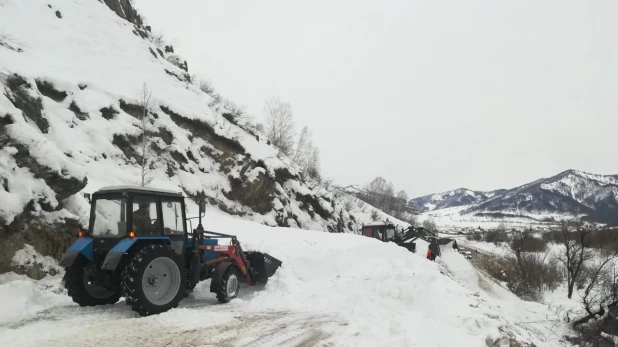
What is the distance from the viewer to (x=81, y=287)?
705 centimetres

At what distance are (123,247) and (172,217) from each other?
1.45m

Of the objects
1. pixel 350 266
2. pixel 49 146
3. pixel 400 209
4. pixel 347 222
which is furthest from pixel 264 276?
pixel 400 209

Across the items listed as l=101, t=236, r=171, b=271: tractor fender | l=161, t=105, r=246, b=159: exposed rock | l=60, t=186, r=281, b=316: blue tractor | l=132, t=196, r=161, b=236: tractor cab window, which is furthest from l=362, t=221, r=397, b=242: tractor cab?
l=101, t=236, r=171, b=271: tractor fender

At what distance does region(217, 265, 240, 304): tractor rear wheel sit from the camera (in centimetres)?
799

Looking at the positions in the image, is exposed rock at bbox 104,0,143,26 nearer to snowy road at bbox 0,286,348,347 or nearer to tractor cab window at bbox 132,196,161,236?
tractor cab window at bbox 132,196,161,236

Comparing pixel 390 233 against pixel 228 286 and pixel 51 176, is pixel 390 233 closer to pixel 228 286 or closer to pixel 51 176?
pixel 228 286

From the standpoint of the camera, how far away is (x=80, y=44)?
75.3 ft

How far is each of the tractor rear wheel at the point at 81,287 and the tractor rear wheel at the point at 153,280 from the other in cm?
80

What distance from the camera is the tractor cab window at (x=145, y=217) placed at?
23.3 ft

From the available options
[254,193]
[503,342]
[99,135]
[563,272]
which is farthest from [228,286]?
[563,272]

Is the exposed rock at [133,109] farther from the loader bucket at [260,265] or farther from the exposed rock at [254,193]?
the loader bucket at [260,265]

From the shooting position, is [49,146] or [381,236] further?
[381,236]

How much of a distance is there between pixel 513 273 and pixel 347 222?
644 inches

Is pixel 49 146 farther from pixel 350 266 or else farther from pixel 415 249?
pixel 415 249
